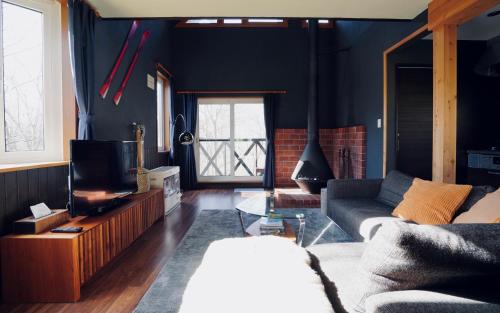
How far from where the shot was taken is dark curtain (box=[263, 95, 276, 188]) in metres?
6.35

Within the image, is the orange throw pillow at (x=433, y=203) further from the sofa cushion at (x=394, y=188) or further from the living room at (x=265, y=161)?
the sofa cushion at (x=394, y=188)

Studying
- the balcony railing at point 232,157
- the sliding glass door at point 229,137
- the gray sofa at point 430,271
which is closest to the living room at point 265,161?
the gray sofa at point 430,271

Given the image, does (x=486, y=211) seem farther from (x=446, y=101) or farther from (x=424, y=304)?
(x=446, y=101)

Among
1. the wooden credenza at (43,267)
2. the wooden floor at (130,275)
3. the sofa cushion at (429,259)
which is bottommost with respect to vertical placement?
the wooden floor at (130,275)

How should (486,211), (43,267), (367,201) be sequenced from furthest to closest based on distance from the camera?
(367,201) → (43,267) → (486,211)

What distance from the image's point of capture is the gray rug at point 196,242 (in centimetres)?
199

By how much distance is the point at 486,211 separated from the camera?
1.86m

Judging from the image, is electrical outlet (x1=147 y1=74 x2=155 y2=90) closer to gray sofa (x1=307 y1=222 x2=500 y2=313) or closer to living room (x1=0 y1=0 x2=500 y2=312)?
living room (x1=0 y1=0 x2=500 y2=312)

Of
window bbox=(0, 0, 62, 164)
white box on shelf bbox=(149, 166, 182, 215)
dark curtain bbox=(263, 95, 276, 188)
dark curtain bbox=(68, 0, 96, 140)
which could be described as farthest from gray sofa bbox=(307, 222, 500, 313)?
dark curtain bbox=(263, 95, 276, 188)

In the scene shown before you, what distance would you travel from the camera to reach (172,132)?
20.1 ft

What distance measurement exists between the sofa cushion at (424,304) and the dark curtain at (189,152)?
570 centimetres

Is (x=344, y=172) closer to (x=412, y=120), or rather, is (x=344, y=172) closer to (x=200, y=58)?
(x=412, y=120)

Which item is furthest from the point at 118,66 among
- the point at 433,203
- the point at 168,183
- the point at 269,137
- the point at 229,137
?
the point at 433,203

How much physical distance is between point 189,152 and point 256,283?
5558 mm
